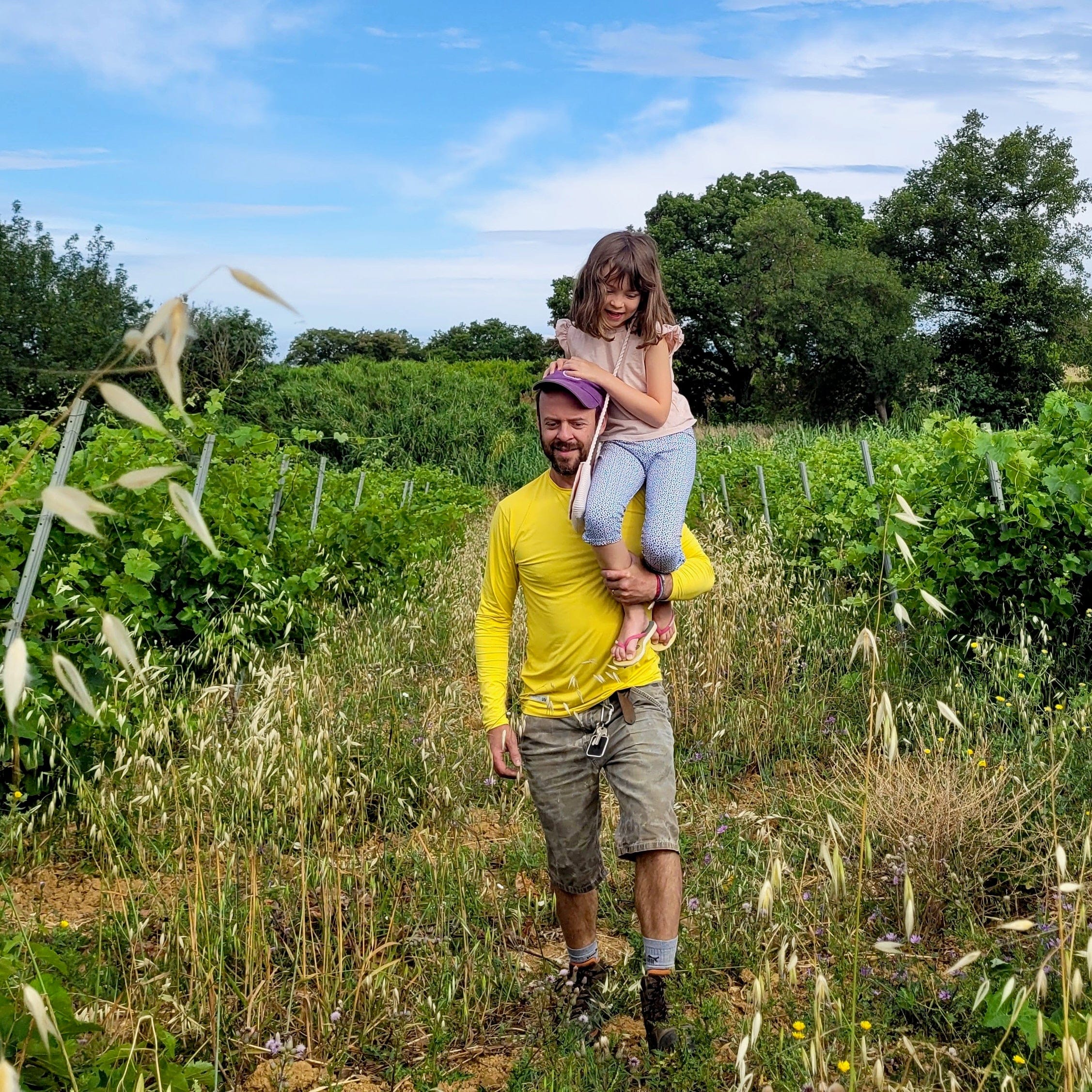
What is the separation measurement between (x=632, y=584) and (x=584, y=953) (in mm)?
1112

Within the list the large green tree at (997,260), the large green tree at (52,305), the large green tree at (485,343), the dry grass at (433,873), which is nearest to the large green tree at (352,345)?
the large green tree at (485,343)

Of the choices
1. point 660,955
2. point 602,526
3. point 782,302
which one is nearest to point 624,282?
point 602,526

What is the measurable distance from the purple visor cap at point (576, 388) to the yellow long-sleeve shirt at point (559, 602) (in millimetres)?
307

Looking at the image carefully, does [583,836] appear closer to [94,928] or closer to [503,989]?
[503,989]

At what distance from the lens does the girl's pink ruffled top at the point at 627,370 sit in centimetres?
308

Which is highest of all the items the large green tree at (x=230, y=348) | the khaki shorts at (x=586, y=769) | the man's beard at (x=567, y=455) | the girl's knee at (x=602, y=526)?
the large green tree at (x=230, y=348)

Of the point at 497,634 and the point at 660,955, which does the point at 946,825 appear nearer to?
the point at 660,955

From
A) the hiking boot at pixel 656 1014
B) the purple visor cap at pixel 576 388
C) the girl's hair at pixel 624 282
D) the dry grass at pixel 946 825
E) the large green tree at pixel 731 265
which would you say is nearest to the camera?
the hiking boot at pixel 656 1014

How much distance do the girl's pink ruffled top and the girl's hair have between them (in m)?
0.03

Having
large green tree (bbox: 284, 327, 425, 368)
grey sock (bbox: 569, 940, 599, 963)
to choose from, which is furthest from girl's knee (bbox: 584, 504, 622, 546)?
large green tree (bbox: 284, 327, 425, 368)

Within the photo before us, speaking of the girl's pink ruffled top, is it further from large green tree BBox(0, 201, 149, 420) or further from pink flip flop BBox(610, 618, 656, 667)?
large green tree BBox(0, 201, 149, 420)

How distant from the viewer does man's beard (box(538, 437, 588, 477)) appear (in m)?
2.98

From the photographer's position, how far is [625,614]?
3.04 meters

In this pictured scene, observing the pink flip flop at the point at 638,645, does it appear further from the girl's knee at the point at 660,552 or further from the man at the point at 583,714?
the girl's knee at the point at 660,552
